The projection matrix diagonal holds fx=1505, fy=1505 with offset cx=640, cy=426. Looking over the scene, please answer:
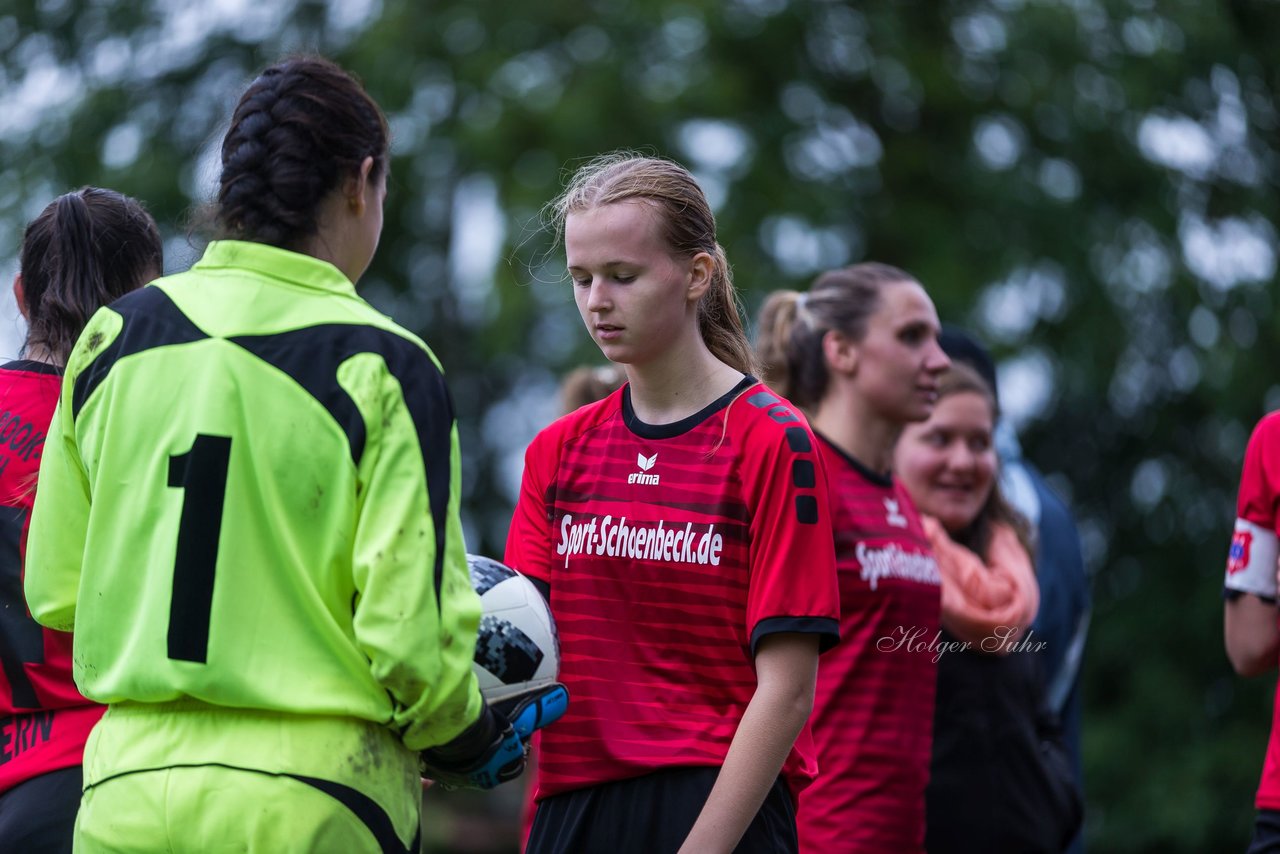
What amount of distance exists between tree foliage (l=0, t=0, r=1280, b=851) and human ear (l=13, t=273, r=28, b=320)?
714 centimetres

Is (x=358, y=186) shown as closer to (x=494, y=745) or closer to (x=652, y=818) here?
(x=494, y=745)

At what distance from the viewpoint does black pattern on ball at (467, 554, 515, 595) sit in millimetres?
2826

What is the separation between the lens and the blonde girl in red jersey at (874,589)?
390cm

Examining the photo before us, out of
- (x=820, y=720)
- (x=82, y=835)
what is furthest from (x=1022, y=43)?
(x=82, y=835)

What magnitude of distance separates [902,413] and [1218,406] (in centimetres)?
692

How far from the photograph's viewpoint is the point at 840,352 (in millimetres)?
4426

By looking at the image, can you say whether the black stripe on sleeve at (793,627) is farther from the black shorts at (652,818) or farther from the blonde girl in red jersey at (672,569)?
the black shorts at (652,818)

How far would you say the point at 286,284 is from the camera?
8.25ft

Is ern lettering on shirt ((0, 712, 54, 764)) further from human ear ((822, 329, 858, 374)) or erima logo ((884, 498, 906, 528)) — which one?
human ear ((822, 329, 858, 374))

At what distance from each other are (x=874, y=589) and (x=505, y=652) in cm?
146

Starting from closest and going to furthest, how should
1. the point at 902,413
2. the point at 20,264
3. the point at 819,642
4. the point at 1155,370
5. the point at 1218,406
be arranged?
the point at 819,642
the point at 20,264
the point at 902,413
the point at 1218,406
the point at 1155,370

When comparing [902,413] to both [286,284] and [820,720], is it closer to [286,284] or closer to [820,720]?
[820,720]

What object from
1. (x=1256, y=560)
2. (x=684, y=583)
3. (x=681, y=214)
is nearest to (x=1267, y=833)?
(x=1256, y=560)

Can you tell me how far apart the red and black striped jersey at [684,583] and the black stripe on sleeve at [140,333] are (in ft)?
3.16
